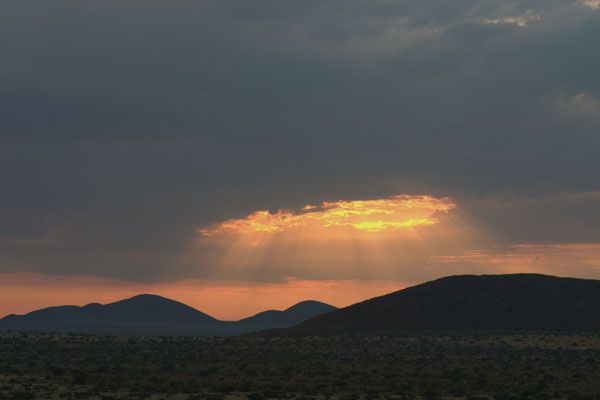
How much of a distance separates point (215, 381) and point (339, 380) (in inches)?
363

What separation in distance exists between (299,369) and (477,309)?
8750cm

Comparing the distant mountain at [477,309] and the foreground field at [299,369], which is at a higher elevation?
the distant mountain at [477,309]

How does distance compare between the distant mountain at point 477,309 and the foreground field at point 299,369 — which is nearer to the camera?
the foreground field at point 299,369

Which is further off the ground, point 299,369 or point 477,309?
point 477,309

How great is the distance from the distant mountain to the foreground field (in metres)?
34.6

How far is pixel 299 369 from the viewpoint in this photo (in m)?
76.5

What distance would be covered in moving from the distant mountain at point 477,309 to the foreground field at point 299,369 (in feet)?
113

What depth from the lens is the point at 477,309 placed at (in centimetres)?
15838

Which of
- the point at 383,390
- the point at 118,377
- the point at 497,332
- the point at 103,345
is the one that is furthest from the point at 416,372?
the point at 497,332

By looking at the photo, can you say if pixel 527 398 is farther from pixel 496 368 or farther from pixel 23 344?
pixel 23 344

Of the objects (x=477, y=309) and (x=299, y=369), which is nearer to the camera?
(x=299, y=369)

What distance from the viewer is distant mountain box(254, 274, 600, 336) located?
151 m

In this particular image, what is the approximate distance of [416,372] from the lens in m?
75.2

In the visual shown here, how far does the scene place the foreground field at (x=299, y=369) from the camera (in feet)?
200
